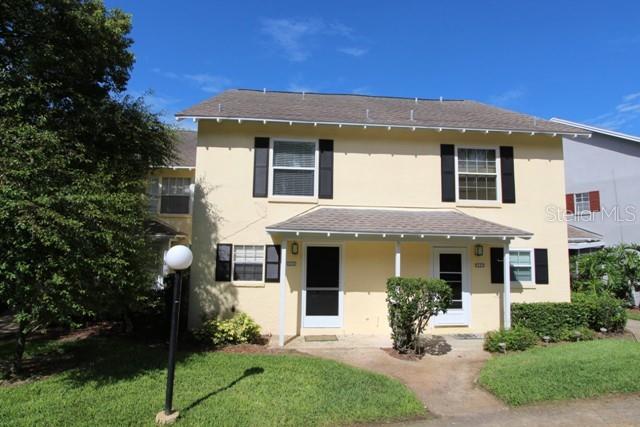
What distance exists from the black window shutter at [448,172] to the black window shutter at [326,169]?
3234 millimetres

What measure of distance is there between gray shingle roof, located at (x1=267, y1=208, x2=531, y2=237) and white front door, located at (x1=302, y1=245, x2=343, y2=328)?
982mm

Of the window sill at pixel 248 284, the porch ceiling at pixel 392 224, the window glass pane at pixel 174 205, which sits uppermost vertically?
the window glass pane at pixel 174 205

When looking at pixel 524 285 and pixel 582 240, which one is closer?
pixel 524 285

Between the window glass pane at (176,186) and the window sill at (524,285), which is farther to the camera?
the window glass pane at (176,186)

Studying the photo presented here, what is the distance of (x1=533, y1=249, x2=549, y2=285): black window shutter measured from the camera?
1107cm

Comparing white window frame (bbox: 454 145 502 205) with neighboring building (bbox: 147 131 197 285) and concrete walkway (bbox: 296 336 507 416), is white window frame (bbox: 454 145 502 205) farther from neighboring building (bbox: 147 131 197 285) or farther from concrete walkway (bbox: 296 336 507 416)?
neighboring building (bbox: 147 131 197 285)

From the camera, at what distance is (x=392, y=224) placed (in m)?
9.81

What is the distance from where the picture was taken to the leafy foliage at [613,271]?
1462 centimetres

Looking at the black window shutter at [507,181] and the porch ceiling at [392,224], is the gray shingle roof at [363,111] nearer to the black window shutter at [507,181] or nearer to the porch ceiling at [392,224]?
the black window shutter at [507,181]

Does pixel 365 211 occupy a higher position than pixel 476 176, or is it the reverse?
pixel 476 176

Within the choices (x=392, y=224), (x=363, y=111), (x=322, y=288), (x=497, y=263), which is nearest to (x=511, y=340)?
(x=497, y=263)

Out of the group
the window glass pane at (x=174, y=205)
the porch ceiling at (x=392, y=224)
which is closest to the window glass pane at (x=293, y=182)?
the porch ceiling at (x=392, y=224)

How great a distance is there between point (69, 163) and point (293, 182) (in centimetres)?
549

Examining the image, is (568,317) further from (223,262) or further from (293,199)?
(223,262)
